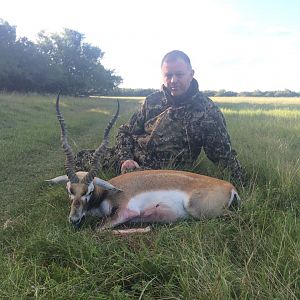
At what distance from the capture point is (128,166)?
500 centimetres

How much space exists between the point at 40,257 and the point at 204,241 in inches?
48.9

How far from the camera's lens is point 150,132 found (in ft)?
18.0

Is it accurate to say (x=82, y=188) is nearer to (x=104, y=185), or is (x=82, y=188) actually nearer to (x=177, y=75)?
(x=104, y=185)

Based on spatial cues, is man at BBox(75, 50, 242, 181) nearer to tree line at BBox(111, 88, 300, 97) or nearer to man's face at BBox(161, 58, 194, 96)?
man's face at BBox(161, 58, 194, 96)

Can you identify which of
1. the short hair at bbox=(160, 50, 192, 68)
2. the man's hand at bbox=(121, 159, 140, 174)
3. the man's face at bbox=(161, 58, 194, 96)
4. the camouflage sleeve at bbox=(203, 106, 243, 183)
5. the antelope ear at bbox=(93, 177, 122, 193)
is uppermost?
the short hair at bbox=(160, 50, 192, 68)

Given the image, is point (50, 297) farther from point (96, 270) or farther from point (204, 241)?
point (204, 241)

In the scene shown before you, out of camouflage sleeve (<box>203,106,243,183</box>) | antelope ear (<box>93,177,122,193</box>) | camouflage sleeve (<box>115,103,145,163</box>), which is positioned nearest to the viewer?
antelope ear (<box>93,177,122,193</box>)

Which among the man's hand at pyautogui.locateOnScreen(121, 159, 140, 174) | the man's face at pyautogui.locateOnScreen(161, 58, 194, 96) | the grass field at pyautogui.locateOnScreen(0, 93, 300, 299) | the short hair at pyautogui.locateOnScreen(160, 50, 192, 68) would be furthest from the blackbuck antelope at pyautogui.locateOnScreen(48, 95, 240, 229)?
the short hair at pyautogui.locateOnScreen(160, 50, 192, 68)

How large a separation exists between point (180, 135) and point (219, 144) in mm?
518

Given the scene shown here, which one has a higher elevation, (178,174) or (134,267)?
(178,174)

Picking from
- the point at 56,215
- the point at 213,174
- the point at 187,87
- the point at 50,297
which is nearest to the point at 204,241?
the point at 50,297

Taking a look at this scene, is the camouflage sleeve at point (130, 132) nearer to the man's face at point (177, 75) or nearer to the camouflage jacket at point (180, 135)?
the camouflage jacket at point (180, 135)

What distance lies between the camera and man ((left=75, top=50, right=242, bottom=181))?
16.5 ft

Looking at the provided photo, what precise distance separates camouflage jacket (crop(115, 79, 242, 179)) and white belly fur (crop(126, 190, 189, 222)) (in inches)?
44.0
